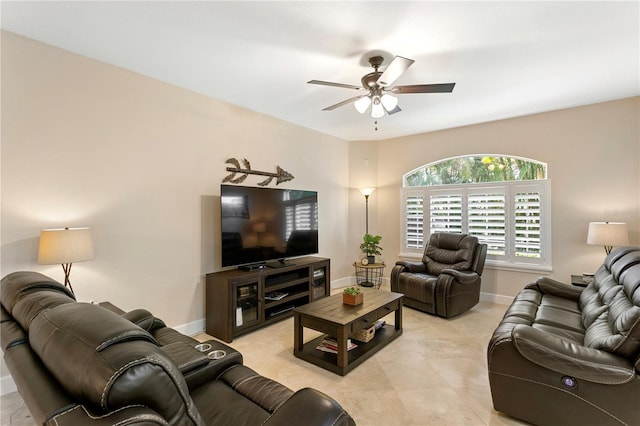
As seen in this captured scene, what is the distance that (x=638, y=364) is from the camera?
1633mm

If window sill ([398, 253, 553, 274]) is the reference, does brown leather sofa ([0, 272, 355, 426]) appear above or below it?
above

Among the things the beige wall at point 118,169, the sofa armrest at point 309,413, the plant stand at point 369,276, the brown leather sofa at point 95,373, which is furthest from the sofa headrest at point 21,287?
the plant stand at point 369,276

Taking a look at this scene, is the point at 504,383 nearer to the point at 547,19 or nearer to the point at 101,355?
the point at 101,355

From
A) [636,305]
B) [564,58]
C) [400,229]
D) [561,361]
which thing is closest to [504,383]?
[561,361]

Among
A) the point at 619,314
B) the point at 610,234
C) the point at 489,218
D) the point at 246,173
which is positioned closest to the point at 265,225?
the point at 246,173

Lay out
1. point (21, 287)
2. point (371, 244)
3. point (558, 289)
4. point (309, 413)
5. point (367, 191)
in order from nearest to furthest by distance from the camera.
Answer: point (309, 413), point (21, 287), point (558, 289), point (371, 244), point (367, 191)

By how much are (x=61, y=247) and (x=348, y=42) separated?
2684 millimetres

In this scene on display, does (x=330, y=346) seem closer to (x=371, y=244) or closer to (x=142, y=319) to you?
(x=142, y=319)

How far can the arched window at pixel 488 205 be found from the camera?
13.6 ft

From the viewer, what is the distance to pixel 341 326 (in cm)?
247

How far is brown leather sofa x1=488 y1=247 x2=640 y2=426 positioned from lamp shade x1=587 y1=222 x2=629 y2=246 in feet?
3.86

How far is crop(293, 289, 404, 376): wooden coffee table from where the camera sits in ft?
8.23

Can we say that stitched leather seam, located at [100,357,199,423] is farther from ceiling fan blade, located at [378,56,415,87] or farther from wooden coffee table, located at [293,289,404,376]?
ceiling fan blade, located at [378,56,415,87]

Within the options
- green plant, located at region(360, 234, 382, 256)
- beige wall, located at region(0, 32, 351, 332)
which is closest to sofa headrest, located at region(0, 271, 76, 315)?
beige wall, located at region(0, 32, 351, 332)
